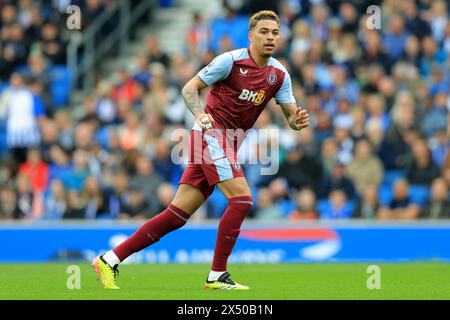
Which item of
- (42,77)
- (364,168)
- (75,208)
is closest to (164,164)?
(75,208)

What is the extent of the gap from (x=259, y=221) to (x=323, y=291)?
6.69m

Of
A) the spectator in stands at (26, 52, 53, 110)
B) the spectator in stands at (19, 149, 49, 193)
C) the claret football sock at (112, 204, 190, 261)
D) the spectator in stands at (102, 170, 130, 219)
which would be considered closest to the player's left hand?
the claret football sock at (112, 204, 190, 261)

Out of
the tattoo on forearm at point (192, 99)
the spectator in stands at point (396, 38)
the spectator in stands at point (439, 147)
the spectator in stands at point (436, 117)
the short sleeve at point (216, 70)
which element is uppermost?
the spectator in stands at point (396, 38)

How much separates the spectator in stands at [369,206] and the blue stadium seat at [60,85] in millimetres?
6873

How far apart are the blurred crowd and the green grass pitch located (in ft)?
9.28

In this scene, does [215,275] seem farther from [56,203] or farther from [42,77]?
[42,77]

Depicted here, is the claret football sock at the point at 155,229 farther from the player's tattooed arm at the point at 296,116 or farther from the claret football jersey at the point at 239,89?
the player's tattooed arm at the point at 296,116

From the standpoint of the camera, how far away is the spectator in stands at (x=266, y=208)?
58.9 ft

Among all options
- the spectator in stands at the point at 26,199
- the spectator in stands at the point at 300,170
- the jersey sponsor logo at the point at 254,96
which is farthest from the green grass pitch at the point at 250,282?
the spectator in stands at the point at 26,199

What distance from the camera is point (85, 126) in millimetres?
20000

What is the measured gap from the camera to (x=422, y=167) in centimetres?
1806

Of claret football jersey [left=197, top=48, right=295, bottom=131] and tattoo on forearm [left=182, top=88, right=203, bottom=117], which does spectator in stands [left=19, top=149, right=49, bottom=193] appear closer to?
claret football jersey [left=197, top=48, right=295, bottom=131]

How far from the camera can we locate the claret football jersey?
10.4 m

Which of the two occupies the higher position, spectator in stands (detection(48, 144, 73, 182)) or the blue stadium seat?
the blue stadium seat
